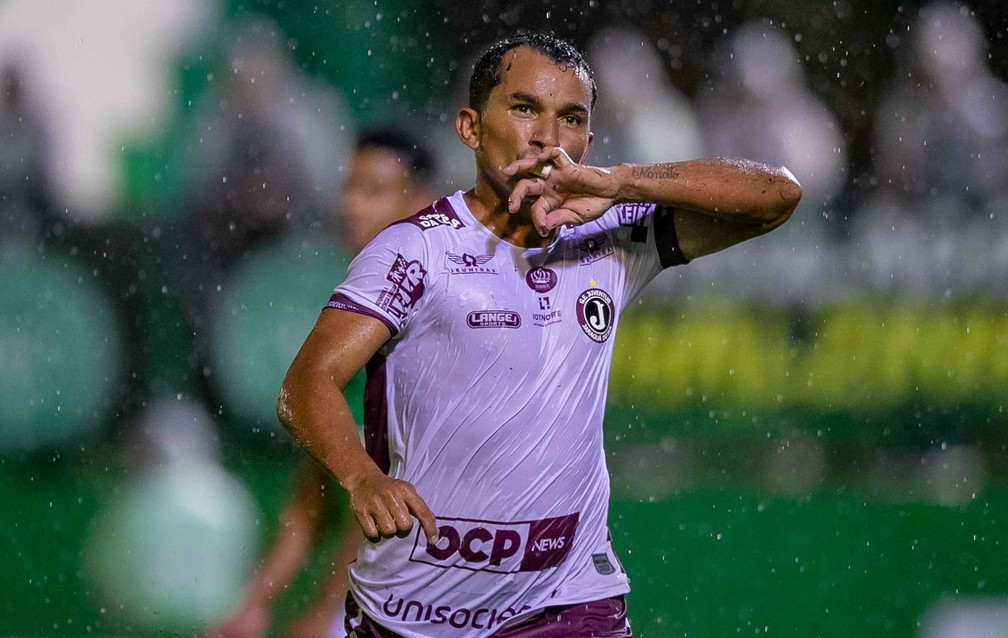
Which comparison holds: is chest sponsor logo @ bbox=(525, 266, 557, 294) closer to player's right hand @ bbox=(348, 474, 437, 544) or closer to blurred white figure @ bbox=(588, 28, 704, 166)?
player's right hand @ bbox=(348, 474, 437, 544)

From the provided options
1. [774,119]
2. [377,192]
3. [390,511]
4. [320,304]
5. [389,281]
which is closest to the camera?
[390,511]

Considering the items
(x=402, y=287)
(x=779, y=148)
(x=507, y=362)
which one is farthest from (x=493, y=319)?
(x=779, y=148)

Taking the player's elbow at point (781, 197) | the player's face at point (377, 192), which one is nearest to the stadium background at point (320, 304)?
the player's face at point (377, 192)

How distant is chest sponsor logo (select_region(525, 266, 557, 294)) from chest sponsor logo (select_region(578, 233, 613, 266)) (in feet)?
0.38

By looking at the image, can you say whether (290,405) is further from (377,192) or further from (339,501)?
(377,192)

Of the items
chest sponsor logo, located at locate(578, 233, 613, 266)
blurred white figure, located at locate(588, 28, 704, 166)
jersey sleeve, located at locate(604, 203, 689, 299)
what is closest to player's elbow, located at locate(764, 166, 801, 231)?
jersey sleeve, located at locate(604, 203, 689, 299)

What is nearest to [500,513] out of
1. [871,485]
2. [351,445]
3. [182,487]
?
[351,445]

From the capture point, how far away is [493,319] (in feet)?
8.57

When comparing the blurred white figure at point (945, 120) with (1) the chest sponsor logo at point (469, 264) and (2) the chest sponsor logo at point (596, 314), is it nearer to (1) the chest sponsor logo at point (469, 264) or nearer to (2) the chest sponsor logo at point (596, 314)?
(2) the chest sponsor logo at point (596, 314)

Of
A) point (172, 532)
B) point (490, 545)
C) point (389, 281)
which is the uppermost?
point (389, 281)

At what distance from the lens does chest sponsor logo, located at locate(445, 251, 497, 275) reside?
2.62 meters

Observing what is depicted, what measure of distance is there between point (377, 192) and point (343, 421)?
7.90 ft

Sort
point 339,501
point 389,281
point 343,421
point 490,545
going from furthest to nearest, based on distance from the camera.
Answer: point 339,501, point 490,545, point 389,281, point 343,421

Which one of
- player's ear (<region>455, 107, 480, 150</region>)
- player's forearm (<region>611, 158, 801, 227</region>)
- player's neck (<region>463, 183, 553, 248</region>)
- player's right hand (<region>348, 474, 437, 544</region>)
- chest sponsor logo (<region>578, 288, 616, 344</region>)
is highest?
player's ear (<region>455, 107, 480, 150</region>)
